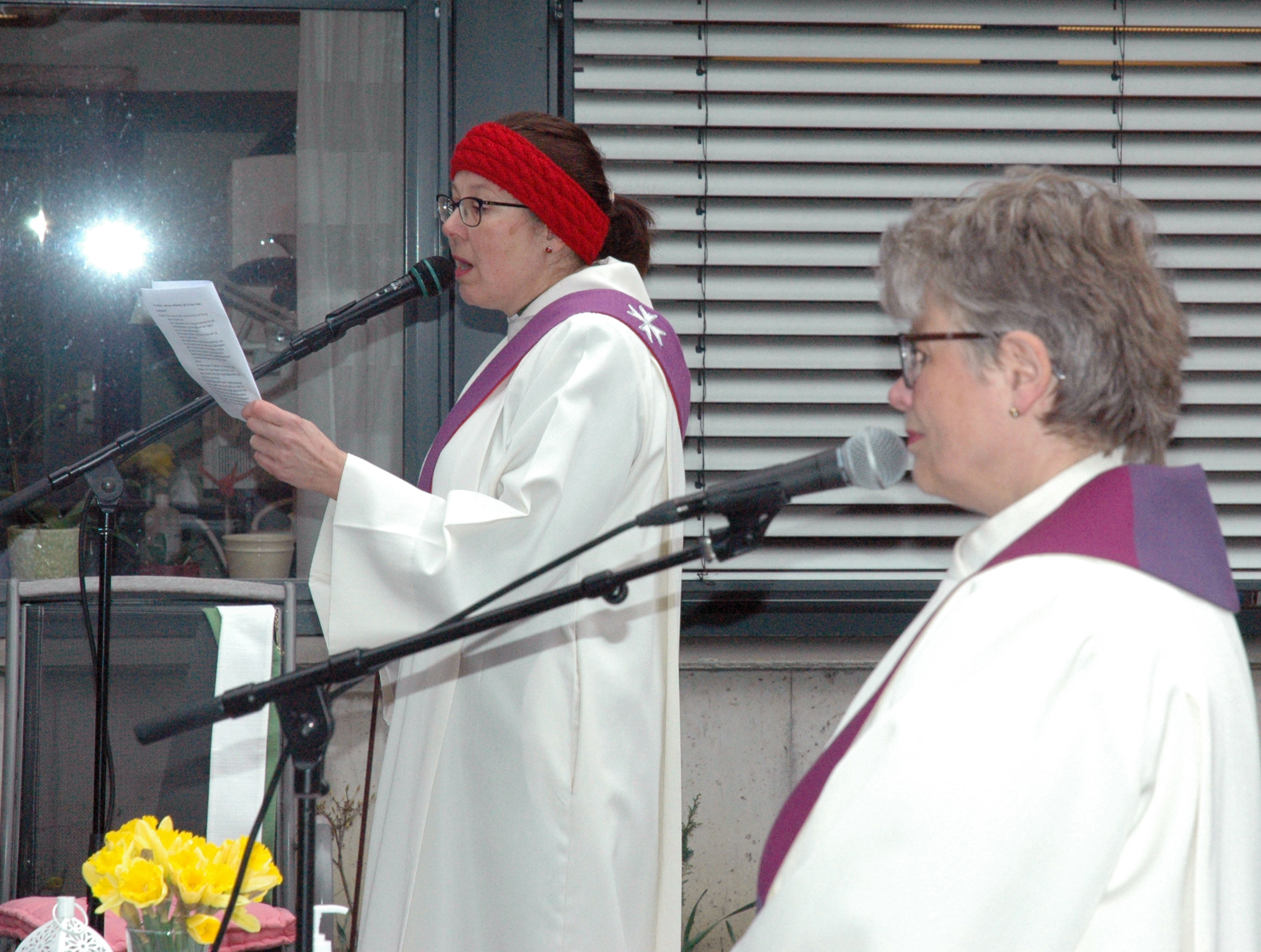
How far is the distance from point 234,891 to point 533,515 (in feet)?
2.31

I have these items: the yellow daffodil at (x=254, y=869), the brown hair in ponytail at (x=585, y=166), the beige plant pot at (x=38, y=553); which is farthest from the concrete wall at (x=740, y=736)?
the yellow daffodil at (x=254, y=869)

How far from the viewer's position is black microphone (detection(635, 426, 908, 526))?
3.43 ft

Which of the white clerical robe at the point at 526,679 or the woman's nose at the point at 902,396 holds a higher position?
the woman's nose at the point at 902,396

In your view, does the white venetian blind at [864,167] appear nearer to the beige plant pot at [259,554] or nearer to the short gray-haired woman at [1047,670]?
the beige plant pot at [259,554]

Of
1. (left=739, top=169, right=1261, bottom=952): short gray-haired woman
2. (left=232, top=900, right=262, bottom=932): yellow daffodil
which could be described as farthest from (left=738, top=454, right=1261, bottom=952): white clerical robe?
(left=232, top=900, right=262, bottom=932): yellow daffodil

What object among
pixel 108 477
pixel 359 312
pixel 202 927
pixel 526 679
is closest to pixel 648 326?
pixel 359 312

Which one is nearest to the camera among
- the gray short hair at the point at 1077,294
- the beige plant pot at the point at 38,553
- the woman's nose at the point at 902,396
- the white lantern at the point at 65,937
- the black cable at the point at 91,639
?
the gray short hair at the point at 1077,294

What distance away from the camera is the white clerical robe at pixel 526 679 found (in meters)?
1.78

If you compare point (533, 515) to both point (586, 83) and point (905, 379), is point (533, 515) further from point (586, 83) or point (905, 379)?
point (586, 83)

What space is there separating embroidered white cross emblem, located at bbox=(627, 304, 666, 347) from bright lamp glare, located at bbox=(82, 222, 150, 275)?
4.80ft

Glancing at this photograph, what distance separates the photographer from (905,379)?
1077 millimetres

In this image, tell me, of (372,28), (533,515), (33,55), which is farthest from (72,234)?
(533,515)

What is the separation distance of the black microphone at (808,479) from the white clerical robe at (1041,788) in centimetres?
17

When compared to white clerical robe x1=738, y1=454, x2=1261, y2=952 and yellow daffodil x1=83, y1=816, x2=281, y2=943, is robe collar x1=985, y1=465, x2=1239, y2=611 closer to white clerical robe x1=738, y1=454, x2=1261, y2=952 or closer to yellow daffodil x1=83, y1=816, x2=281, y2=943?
white clerical robe x1=738, y1=454, x2=1261, y2=952
